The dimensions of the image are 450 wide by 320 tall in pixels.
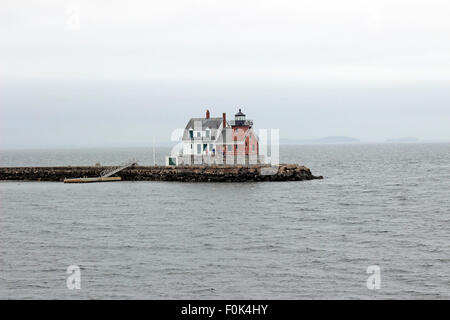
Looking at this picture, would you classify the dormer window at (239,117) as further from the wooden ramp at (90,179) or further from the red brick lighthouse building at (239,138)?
the wooden ramp at (90,179)

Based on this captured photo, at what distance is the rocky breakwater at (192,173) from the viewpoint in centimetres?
6475

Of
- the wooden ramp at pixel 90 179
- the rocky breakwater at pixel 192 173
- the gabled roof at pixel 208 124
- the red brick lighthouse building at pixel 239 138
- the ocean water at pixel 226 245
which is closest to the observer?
the ocean water at pixel 226 245

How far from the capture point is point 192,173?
66250 millimetres

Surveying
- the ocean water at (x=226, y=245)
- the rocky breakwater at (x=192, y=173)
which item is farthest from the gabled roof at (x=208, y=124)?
the ocean water at (x=226, y=245)

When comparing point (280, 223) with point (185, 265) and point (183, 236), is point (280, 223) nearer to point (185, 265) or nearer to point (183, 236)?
point (183, 236)

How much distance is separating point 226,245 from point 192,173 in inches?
1456

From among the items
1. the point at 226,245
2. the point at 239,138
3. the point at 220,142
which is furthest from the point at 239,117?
the point at 226,245

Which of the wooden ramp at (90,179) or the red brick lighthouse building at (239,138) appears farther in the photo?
the wooden ramp at (90,179)

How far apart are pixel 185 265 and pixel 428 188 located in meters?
42.1

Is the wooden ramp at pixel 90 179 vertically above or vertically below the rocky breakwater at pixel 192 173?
below

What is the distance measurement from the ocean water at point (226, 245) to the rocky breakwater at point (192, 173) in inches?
411

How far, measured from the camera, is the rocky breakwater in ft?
212

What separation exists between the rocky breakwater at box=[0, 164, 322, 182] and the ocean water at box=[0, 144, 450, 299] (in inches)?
411
